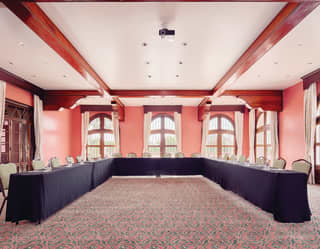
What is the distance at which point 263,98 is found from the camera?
878 cm

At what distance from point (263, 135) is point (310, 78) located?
170 inches

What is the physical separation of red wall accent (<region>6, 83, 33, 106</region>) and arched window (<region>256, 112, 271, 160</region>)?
950cm

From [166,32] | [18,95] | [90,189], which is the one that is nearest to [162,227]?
[166,32]

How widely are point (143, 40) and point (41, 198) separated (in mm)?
3304

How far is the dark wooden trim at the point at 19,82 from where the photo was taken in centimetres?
634

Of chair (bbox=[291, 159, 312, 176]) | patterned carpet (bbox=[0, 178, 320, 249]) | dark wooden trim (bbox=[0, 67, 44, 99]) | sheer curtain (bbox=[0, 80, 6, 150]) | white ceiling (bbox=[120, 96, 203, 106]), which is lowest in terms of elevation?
patterned carpet (bbox=[0, 178, 320, 249])

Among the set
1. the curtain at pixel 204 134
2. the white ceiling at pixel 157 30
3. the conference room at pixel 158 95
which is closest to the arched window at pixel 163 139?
the curtain at pixel 204 134

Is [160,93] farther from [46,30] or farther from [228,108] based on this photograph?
[46,30]

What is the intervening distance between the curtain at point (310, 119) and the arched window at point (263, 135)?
2930mm

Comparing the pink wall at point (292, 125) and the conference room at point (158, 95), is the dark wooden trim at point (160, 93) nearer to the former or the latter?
the conference room at point (158, 95)

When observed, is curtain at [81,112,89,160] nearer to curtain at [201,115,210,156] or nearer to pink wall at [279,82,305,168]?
curtain at [201,115,210,156]

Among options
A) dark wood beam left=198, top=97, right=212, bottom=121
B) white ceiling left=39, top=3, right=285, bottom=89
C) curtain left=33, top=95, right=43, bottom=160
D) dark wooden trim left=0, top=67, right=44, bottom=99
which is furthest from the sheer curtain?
dark wood beam left=198, top=97, right=212, bottom=121

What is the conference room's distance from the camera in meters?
3.30

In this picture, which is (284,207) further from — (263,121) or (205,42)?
(263,121)
